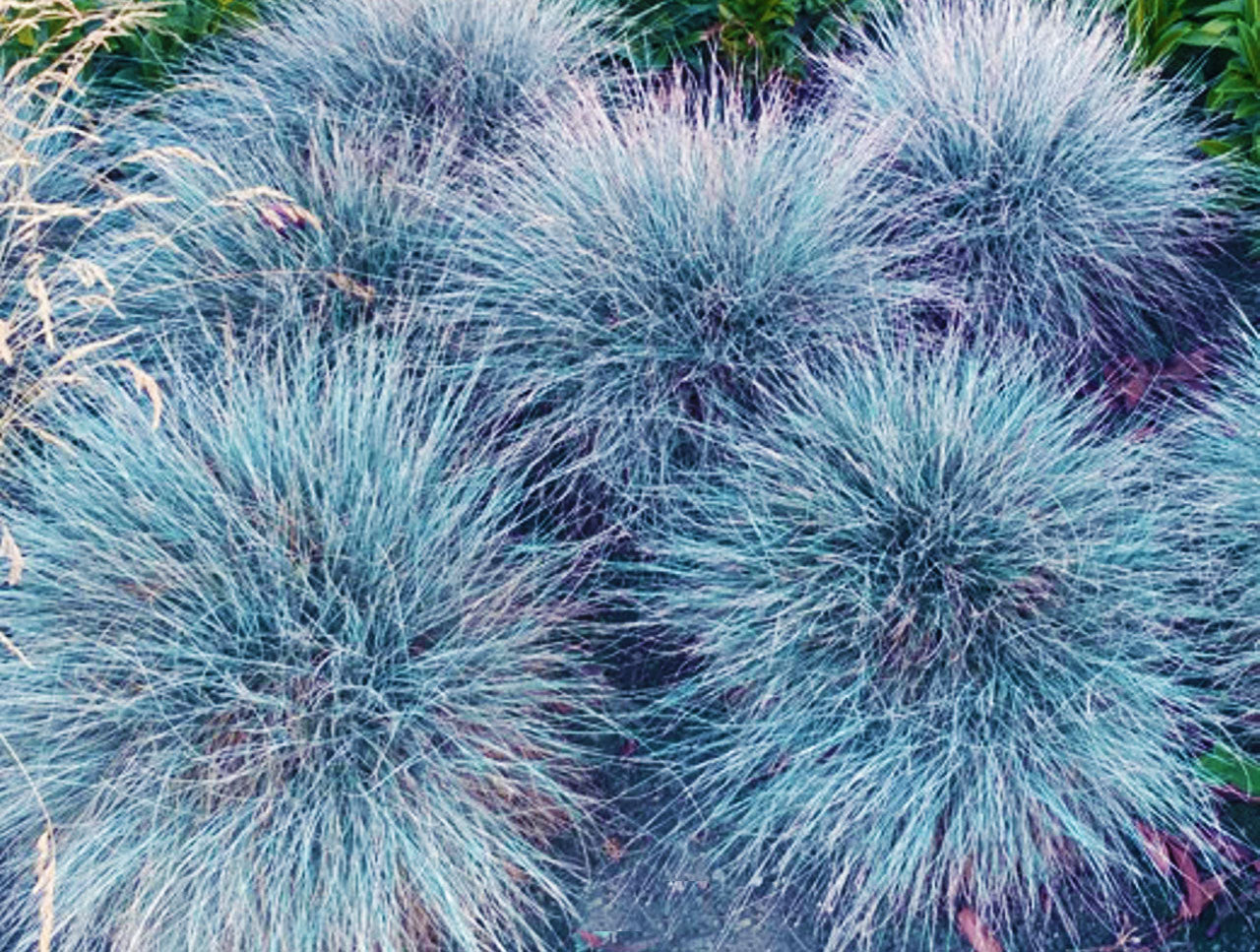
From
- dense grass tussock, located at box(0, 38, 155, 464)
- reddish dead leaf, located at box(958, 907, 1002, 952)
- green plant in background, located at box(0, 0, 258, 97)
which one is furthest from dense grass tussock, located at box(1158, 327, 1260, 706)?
green plant in background, located at box(0, 0, 258, 97)

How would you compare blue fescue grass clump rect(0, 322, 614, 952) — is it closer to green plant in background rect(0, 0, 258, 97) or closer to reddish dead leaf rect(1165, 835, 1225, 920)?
reddish dead leaf rect(1165, 835, 1225, 920)

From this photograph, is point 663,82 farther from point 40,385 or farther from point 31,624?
point 31,624

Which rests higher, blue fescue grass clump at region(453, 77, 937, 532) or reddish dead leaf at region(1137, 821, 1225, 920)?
blue fescue grass clump at region(453, 77, 937, 532)

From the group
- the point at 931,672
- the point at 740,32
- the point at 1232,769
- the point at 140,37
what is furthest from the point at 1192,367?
the point at 140,37

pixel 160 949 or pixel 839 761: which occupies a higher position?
pixel 839 761

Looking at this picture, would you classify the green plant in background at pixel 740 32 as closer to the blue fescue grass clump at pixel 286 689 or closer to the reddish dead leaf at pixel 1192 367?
the reddish dead leaf at pixel 1192 367

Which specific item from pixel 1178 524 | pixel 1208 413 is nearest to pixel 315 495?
pixel 1178 524
